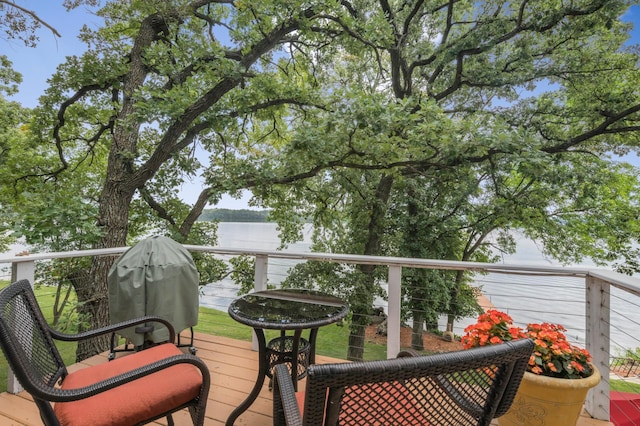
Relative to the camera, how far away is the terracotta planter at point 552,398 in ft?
5.29

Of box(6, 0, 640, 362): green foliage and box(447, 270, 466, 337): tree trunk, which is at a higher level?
box(6, 0, 640, 362): green foliage

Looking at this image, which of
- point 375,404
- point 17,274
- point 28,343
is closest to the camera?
point 375,404

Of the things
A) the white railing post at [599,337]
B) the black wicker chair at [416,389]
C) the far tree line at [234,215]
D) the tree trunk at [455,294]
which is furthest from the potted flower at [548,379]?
the far tree line at [234,215]

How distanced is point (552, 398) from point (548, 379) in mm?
103

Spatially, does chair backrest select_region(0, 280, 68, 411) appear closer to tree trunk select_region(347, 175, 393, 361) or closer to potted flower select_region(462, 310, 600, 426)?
potted flower select_region(462, 310, 600, 426)

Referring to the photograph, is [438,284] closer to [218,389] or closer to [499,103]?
[499,103]

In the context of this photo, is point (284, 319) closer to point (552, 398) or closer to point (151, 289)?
point (151, 289)

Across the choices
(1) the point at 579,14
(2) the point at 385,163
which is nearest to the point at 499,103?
(1) the point at 579,14

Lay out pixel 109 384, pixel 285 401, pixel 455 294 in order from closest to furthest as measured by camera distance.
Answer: pixel 285 401 → pixel 109 384 → pixel 455 294

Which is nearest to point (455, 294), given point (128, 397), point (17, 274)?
point (128, 397)

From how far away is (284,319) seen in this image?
1.84 metres

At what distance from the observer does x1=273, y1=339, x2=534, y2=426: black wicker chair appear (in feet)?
2.38

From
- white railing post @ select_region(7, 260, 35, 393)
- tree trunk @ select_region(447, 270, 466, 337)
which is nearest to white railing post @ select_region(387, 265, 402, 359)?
white railing post @ select_region(7, 260, 35, 393)

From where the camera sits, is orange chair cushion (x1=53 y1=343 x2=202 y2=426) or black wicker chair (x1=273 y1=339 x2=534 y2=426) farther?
orange chair cushion (x1=53 y1=343 x2=202 y2=426)
